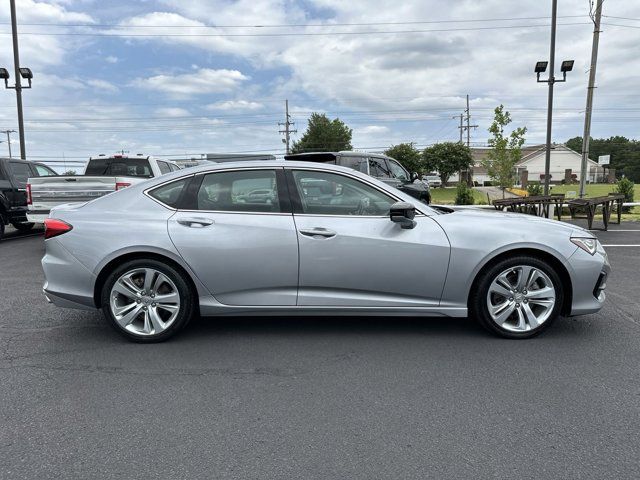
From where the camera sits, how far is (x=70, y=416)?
2947mm

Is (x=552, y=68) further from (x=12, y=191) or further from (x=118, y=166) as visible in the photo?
(x=12, y=191)

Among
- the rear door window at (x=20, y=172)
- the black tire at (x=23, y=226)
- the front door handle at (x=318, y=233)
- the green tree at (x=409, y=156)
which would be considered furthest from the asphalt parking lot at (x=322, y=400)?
the green tree at (x=409, y=156)

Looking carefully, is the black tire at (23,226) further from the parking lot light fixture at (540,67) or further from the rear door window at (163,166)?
the parking lot light fixture at (540,67)

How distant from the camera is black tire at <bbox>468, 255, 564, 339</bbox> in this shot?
4.10 meters

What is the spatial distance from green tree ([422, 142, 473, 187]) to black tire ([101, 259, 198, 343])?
57365 millimetres

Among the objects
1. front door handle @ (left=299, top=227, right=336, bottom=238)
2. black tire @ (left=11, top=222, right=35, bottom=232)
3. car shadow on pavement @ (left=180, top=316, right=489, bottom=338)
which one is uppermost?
front door handle @ (left=299, top=227, right=336, bottom=238)

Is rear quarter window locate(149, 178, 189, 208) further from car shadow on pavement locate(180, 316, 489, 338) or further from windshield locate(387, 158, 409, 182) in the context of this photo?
windshield locate(387, 158, 409, 182)

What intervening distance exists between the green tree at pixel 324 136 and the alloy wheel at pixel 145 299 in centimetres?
5546

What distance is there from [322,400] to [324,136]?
Result: 57.9 metres

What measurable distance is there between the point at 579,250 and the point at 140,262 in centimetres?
374

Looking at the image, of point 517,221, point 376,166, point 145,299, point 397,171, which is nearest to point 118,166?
point 376,166

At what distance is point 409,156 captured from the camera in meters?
58.9

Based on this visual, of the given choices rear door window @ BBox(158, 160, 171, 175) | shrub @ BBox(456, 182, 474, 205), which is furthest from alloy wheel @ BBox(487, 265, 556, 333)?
shrub @ BBox(456, 182, 474, 205)

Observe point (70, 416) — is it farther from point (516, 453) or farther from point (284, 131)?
point (284, 131)
